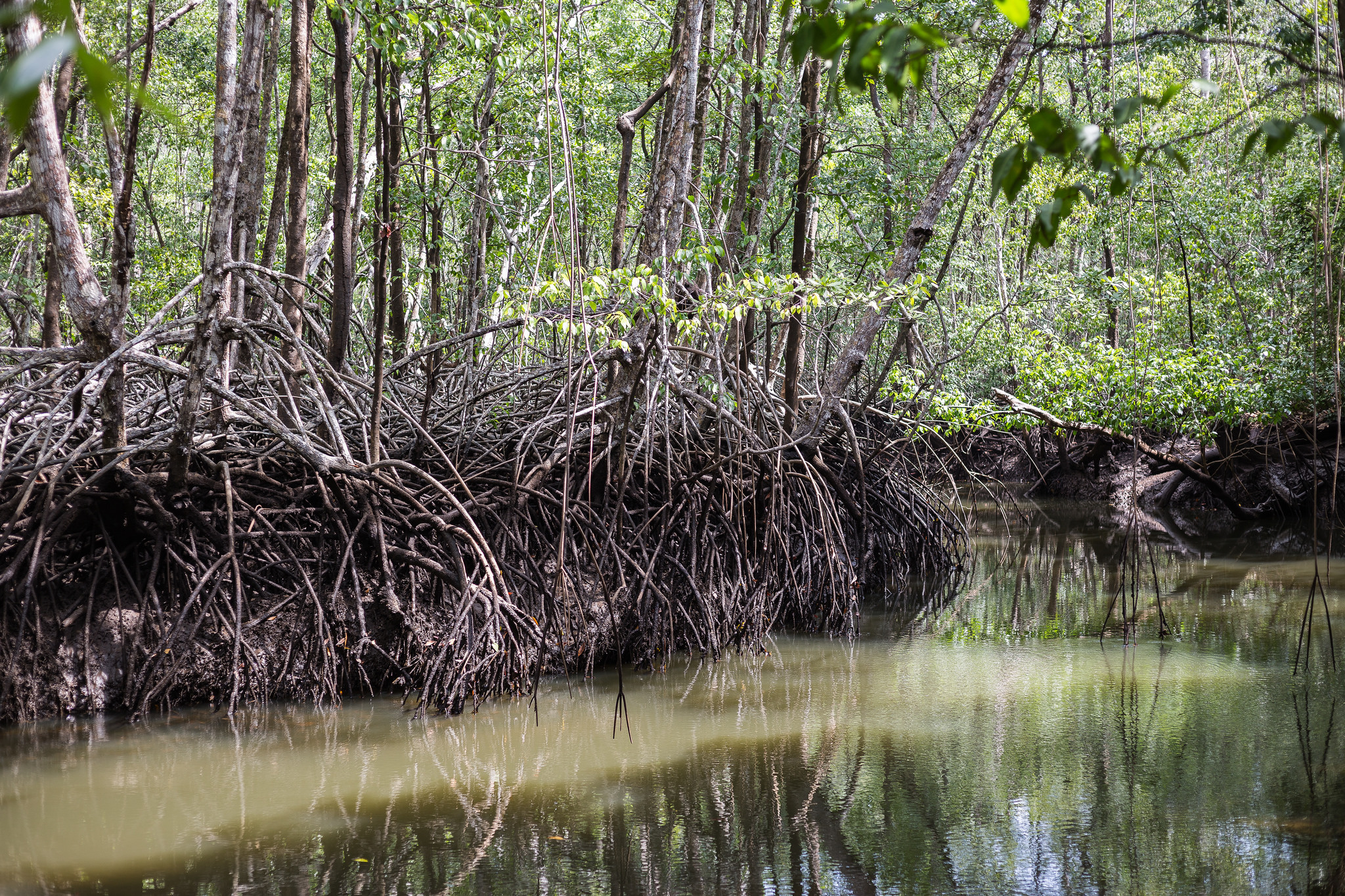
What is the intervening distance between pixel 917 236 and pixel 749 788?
14.8 feet

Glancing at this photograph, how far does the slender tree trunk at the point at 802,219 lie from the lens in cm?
740

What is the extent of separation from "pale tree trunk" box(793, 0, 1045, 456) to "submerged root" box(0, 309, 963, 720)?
861 mm

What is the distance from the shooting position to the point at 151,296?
473 inches

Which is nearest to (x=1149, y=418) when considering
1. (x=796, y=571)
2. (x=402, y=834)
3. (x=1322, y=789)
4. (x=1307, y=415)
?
(x=1307, y=415)

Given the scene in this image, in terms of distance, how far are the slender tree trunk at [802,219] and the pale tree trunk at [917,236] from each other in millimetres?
249

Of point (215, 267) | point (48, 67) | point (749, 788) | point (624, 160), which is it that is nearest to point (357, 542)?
point (215, 267)

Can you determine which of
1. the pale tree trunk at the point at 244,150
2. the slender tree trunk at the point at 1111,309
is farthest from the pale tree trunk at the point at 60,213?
the slender tree trunk at the point at 1111,309

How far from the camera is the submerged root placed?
4.48m

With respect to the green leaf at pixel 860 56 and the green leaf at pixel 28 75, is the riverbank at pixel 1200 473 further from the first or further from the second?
the green leaf at pixel 28 75

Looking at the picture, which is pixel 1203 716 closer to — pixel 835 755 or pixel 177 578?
pixel 835 755

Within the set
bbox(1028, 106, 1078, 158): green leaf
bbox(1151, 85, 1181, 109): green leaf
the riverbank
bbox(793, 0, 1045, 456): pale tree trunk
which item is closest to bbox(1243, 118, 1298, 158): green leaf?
bbox(1151, 85, 1181, 109): green leaf

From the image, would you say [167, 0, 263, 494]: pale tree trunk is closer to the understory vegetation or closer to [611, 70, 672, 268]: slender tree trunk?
the understory vegetation

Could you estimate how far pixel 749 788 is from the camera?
12.5ft

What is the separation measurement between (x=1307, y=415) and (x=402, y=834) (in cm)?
1026
